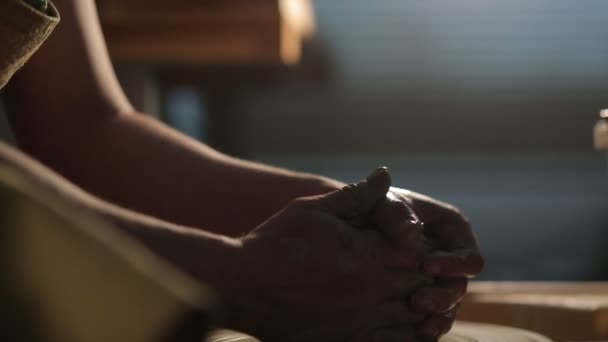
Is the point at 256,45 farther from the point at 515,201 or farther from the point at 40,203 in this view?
the point at 515,201

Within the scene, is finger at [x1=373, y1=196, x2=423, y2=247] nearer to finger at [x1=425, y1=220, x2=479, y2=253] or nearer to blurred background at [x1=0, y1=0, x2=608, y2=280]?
finger at [x1=425, y1=220, x2=479, y2=253]

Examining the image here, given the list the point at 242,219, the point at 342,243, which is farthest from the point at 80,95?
the point at 342,243

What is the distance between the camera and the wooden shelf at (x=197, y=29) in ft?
6.88

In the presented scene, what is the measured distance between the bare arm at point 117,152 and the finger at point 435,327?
0.55ft

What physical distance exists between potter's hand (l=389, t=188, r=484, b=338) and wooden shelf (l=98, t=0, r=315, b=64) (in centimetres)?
137

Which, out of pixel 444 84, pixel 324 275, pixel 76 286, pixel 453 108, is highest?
pixel 76 286

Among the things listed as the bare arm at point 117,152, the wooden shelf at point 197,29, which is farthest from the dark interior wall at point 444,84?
the bare arm at point 117,152

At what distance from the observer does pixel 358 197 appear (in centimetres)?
67

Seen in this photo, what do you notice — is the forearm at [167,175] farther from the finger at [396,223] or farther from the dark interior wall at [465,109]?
the dark interior wall at [465,109]

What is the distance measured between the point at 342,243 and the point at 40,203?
1.17ft

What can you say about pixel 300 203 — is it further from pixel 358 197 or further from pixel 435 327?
pixel 435 327

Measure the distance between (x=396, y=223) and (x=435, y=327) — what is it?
93 mm

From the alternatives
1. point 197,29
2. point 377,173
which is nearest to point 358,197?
point 377,173

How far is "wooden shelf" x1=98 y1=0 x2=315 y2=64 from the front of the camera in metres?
2.10
